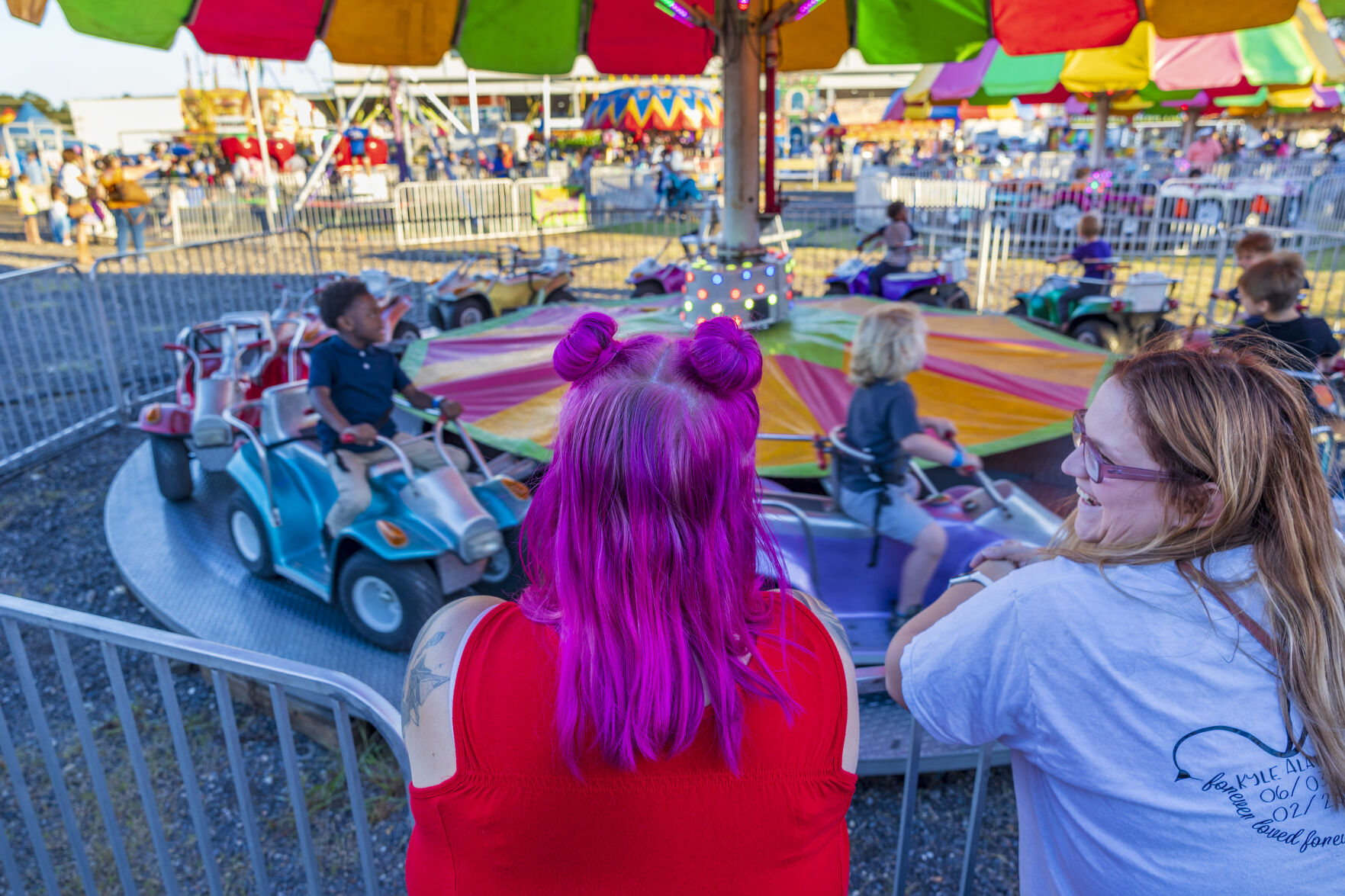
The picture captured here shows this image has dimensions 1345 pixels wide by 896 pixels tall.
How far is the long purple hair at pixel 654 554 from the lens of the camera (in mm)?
892

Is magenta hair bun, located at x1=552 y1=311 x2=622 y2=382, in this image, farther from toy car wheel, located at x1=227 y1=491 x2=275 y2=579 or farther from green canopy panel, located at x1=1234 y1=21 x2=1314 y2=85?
green canopy panel, located at x1=1234 y1=21 x2=1314 y2=85

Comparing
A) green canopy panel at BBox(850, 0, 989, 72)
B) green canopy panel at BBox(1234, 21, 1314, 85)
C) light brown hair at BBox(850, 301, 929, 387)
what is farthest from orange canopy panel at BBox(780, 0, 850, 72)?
green canopy panel at BBox(1234, 21, 1314, 85)

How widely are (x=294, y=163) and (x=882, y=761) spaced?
2949 cm

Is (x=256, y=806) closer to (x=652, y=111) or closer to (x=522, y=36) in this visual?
(x=522, y=36)

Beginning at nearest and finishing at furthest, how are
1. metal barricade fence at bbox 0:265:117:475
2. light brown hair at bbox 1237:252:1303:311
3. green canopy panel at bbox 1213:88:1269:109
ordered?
light brown hair at bbox 1237:252:1303:311 → metal barricade fence at bbox 0:265:117:475 → green canopy panel at bbox 1213:88:1269:109

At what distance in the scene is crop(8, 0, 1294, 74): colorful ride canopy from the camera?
3383mm

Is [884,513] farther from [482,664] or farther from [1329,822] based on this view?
[482,664]

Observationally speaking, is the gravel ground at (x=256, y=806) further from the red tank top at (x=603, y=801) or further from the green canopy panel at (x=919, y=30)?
the green canopy panel at (x=919, y=30)

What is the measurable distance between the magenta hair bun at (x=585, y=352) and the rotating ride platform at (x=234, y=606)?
6.75ft

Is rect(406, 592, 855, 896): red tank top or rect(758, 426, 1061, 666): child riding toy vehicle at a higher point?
rect(406, 592, 855, 896): red tank top

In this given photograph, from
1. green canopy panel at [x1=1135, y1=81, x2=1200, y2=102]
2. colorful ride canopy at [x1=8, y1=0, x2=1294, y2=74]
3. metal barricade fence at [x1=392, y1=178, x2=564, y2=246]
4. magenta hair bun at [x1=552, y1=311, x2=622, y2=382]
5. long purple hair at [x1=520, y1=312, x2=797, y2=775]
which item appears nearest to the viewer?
long purple hair at [x1=520, y1=312, x2=797, y2=775]

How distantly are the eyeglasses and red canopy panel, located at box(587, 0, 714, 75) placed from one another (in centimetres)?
417

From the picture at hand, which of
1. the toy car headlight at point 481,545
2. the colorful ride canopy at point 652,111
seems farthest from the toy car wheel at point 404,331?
the colorful ride canopy at point 652,111

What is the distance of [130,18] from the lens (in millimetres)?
3125
